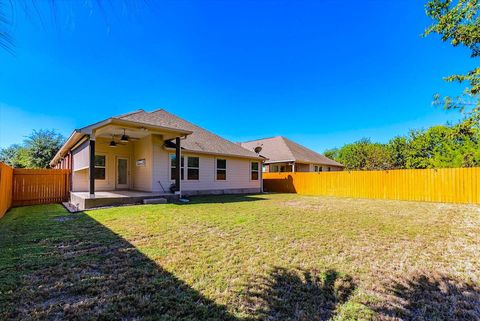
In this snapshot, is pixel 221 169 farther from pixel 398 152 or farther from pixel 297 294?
pixel 398 152

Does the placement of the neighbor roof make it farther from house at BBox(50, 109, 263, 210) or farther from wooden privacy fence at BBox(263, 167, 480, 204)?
house at BBox(50, 109, 263, 210)

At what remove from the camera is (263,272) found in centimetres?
312

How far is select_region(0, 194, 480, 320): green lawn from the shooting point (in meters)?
2.27

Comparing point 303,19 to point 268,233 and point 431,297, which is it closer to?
point 268,233

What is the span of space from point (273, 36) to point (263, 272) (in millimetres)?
12247

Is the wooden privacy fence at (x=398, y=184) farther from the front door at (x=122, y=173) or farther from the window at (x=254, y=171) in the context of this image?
the front door at (x=122, y=173)

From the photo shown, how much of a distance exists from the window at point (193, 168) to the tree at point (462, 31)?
10724mm

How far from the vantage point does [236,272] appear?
3.09 m

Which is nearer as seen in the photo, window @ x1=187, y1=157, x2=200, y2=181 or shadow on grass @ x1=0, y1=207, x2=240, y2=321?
shadow on grass @ x1=0, y1=207, x2=240, y2=321

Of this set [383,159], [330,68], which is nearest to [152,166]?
[330,68]

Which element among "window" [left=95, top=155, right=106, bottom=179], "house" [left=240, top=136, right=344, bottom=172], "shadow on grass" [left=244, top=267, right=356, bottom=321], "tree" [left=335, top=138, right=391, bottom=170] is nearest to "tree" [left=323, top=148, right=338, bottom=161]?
"tree" [left=335, top=138, right=391, bottom=170]

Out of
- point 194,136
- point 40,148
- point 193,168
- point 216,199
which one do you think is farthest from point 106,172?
point 40,148

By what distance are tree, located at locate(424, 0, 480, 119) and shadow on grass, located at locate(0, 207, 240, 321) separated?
7111 millimetres

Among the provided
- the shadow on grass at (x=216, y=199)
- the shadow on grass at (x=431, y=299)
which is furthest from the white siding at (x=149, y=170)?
the shadow on grass at (x=431, y=299)
